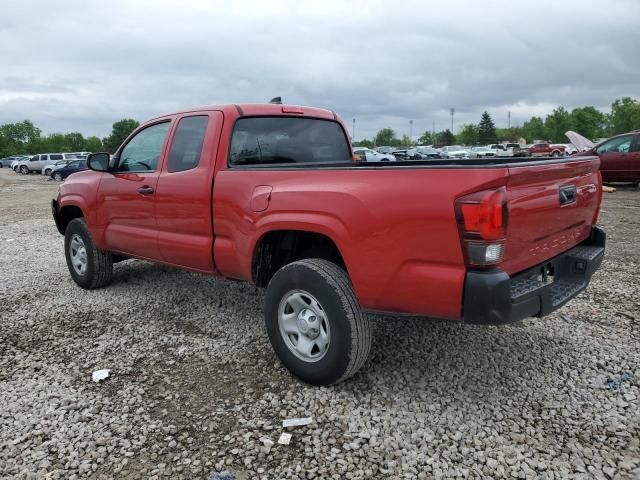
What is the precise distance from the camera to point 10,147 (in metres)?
99.9


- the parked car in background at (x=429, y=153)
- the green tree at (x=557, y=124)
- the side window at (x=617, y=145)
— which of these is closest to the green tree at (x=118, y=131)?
the parked car in background at (x=429, y=153)

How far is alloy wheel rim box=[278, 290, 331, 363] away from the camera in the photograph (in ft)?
10.5

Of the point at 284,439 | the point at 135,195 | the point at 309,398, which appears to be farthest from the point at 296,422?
the point at 135,195

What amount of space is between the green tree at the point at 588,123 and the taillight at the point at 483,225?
108209 mm

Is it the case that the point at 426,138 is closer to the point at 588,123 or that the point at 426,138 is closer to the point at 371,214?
the point at 588,123

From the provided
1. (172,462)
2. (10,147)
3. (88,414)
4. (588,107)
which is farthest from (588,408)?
(588,107)

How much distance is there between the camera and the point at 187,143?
4242 mm

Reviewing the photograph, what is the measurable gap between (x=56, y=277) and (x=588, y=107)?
12675 cm

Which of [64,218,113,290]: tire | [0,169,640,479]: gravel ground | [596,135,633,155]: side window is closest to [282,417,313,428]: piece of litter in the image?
[0,169,640,479]: gravel ground

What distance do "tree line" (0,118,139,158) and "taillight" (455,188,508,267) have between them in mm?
97837

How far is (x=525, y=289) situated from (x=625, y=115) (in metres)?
104

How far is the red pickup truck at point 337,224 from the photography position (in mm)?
2566

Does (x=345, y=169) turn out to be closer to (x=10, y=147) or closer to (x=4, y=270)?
(x=4, y=270)

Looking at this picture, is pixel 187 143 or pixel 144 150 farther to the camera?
pixel 144 150
